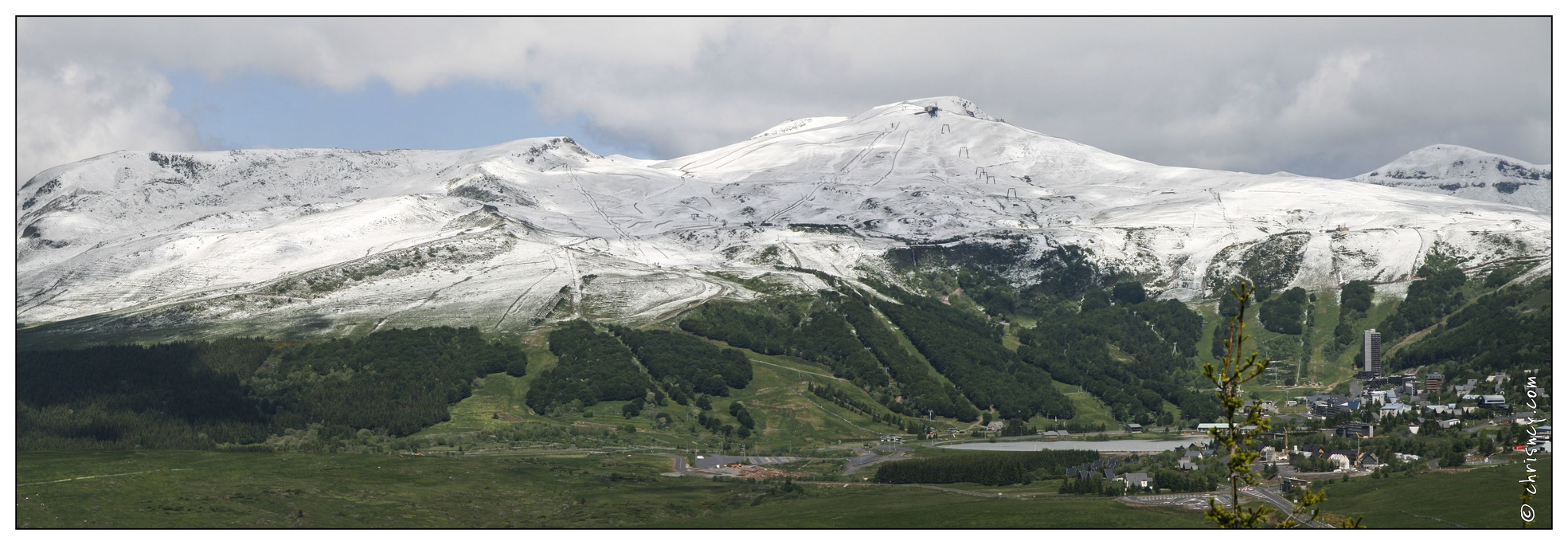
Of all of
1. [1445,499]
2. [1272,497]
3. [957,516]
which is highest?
[1445,499]

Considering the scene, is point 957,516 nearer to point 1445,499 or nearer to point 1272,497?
point 1272,497

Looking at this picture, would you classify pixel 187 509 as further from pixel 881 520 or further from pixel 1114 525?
pixel 1114 525

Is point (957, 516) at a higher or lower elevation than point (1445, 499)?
lower

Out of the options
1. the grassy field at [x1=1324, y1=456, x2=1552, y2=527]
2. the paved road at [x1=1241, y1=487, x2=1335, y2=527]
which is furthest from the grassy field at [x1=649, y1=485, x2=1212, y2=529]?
the grassy field at [x1=1324, y1=456, x2=1552, y2=527]

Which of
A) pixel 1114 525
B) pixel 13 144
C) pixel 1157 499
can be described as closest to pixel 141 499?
pixel 13 144

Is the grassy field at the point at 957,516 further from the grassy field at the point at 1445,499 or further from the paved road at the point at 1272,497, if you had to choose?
the grassy field at the point at 1445,499

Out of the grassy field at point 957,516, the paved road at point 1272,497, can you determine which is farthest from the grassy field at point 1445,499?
the grassy field at point 957,516

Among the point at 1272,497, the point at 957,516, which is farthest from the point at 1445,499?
the point at 957,516

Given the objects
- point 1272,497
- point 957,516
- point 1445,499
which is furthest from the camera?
point 1272,497
